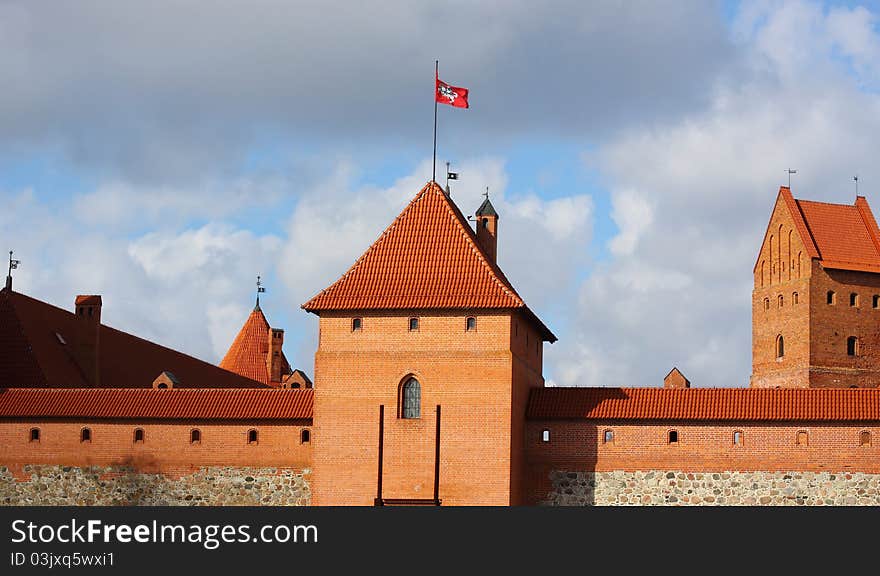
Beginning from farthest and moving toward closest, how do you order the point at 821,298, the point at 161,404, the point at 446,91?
1. the point at 821,298
2. the point at 446,91
3. the point at 161,404

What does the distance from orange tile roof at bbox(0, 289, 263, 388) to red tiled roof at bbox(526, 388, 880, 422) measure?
13623 mm

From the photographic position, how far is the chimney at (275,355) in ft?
225

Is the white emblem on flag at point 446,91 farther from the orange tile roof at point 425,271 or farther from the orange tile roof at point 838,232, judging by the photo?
the orange tile roof at point 838,232

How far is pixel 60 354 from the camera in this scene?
46312 mm

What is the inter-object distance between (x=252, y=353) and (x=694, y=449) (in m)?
36.0

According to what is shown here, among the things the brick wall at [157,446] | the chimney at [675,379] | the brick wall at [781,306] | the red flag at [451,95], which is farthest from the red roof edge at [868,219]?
the brick wall at [157,446]

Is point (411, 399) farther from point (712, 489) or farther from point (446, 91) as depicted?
point (446, 91)

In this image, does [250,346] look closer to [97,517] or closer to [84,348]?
[84,348]

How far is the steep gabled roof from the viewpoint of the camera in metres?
66.6

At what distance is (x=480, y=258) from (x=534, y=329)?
3.11 m

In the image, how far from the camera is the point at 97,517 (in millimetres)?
27281

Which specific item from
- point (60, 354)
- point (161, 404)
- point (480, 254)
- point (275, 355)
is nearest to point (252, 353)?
point (275, 355)

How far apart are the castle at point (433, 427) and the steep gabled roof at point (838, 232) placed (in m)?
29.9

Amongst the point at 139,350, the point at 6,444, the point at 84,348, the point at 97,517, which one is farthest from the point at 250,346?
the point at 97,517
